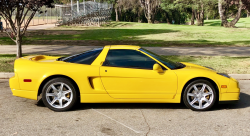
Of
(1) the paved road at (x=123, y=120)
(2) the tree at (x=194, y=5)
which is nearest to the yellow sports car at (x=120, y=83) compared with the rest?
(1) the paved road at (x=123, y=120)

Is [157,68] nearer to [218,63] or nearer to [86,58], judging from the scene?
[86,58]

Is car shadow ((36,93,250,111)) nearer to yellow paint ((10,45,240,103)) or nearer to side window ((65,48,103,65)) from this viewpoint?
yellow paint ((10,45,240,103))

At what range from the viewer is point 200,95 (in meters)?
5.63

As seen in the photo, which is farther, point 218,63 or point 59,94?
point 218,63

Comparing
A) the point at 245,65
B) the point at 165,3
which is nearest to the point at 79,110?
the point at 245,65

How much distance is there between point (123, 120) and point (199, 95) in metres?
1.54

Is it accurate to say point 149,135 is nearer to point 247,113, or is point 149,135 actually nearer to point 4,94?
point 247,113

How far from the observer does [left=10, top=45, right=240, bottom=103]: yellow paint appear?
5547mm

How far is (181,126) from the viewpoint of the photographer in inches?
193

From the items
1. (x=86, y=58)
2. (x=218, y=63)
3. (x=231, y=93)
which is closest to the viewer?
(x=231, y=93)

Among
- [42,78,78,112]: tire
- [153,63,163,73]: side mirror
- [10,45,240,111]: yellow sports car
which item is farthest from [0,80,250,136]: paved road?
[153,63,163,73]: side mirror

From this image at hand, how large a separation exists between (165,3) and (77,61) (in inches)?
2030

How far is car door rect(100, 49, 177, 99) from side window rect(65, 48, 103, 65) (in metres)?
0.28

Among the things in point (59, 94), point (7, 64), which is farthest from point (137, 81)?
point (7, 64)
